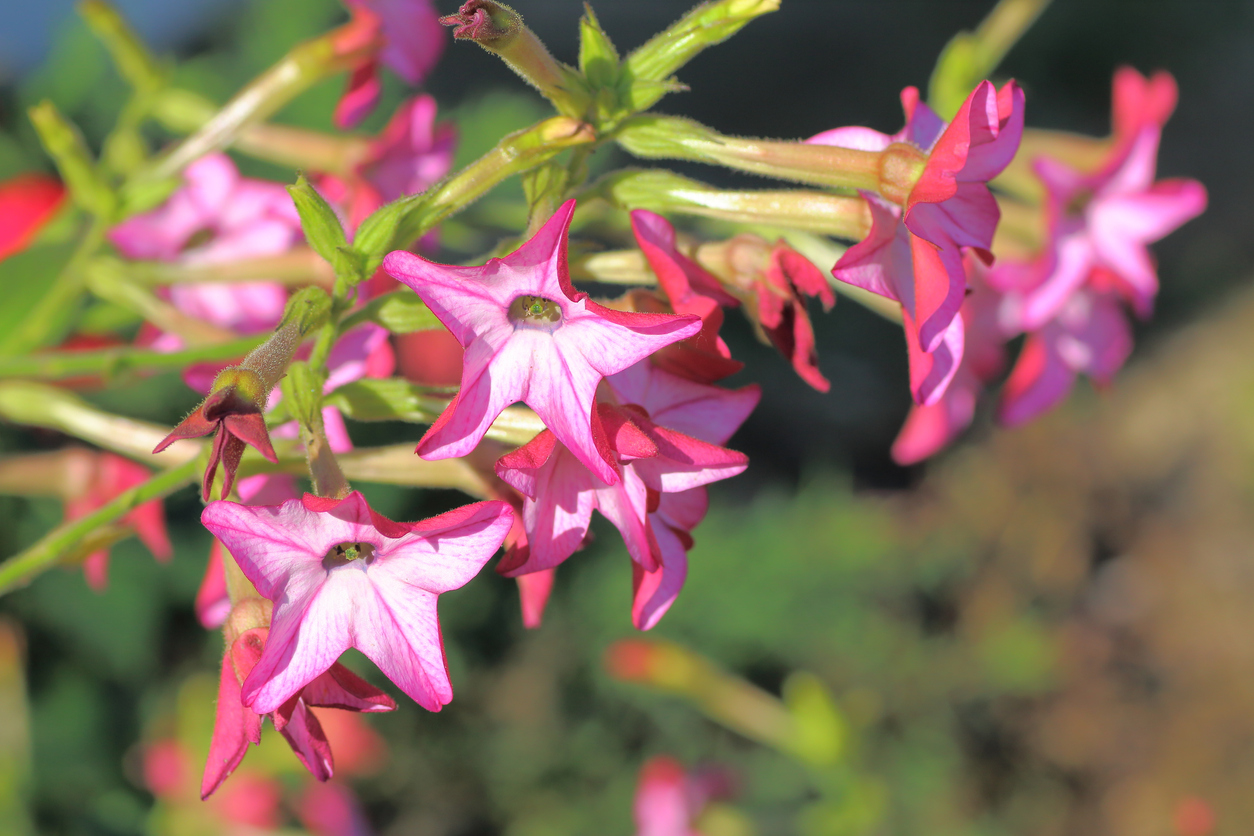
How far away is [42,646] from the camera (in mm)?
2031

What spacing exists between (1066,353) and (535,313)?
2.56 ft

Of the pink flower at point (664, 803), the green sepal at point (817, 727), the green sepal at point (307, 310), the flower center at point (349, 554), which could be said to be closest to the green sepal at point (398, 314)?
the green sepal at point (307, 310)

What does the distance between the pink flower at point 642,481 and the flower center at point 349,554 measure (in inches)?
3.6

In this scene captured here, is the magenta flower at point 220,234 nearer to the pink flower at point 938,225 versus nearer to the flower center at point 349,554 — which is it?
the flower center at point 349,554

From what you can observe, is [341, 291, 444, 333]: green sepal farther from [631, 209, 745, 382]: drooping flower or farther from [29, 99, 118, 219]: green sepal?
[29, 99, 118, 219]: green sepal

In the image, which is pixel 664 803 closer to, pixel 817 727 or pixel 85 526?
pixel 817 727

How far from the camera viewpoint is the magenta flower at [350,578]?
1.73ft

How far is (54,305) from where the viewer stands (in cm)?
92

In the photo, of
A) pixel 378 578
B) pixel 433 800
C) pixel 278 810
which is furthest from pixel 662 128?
pixel 433 800

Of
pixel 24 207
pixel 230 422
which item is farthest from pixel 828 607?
pixel 230 422

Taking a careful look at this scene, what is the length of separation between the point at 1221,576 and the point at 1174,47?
9.02 feet

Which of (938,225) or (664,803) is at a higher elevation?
(938,225)

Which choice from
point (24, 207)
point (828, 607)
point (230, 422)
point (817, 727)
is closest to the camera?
point (230, 422)

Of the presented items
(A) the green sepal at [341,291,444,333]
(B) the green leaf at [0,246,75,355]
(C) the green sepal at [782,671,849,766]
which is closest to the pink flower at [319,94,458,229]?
(B) the green leaf at [0,246,75,355]
